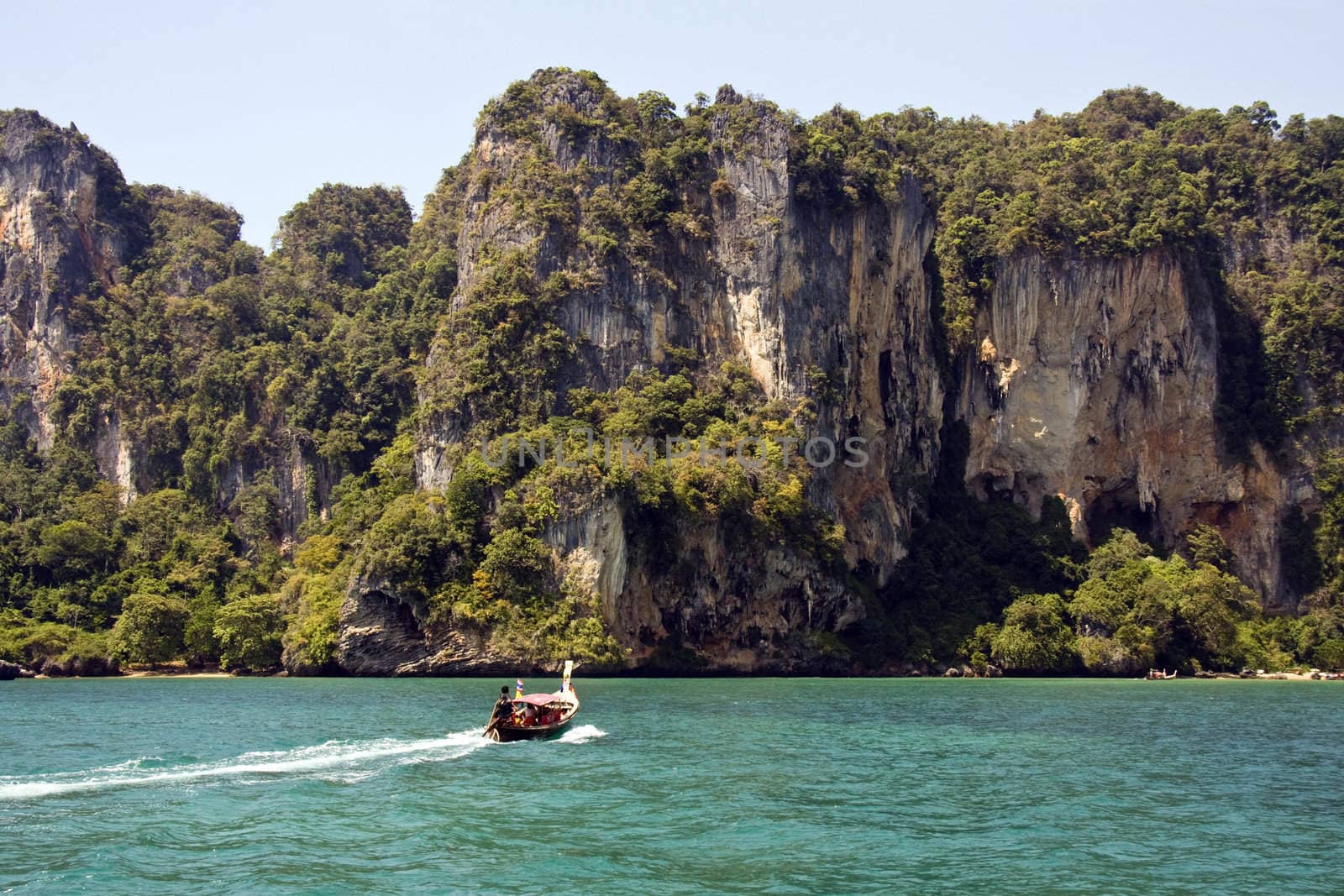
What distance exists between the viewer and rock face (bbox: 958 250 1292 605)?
236 feet

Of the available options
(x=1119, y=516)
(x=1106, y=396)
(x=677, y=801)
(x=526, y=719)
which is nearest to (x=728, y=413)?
(x=1106, y=396)

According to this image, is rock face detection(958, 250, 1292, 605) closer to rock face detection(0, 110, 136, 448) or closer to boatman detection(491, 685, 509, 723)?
boatman detection(491, 685, 509, 723)

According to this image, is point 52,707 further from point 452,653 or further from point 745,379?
point 745,379

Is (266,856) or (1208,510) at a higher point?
(1208,510)

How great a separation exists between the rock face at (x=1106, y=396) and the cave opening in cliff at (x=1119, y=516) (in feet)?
0.27

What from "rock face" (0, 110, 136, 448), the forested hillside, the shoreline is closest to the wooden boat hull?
the forested hillside

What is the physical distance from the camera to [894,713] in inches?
1479

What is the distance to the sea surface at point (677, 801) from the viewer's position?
17312mm

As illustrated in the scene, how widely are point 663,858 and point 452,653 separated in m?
38.8

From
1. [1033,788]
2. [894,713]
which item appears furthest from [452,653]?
[1033,788]

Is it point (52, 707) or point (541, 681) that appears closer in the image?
point (52, 707)

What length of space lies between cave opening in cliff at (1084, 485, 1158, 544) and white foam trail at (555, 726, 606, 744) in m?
46.2

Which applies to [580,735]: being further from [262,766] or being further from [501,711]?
[262,766]

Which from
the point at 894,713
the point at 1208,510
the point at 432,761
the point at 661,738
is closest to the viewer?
the point at 432,761
